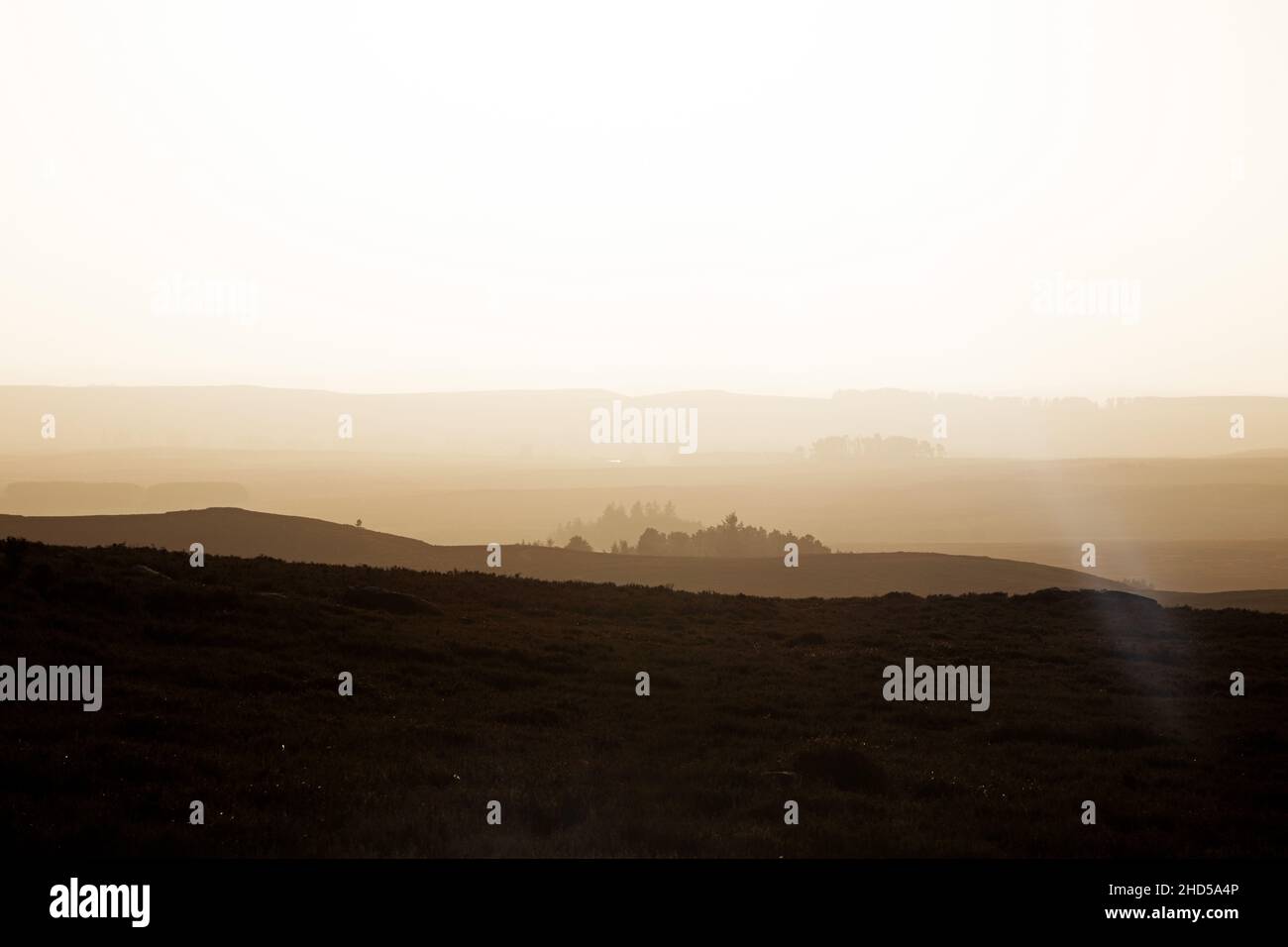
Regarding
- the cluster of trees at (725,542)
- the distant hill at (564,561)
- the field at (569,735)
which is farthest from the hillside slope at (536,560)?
the field at (569,735)

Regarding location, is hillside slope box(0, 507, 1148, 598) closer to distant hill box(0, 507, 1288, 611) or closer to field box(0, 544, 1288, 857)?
distant hill box(0, 507, 1288, 611)

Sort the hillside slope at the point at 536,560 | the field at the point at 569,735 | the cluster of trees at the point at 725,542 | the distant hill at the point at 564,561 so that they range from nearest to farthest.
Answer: the field at the point at 569,735
the distant hill at the point at 564,561
the hillside slope at the point at 536,560
the cluster of trees at the point at 725,542

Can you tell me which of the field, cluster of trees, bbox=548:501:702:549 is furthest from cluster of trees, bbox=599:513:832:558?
the field

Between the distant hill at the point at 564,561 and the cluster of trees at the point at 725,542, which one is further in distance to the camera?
the cluster of trees at the point at 725,542

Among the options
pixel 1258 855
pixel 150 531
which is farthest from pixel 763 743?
pixel 150 531

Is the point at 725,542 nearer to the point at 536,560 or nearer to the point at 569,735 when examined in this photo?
the point at 536,560

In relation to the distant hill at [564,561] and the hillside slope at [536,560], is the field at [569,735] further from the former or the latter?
the hillside slope at [536,560]
